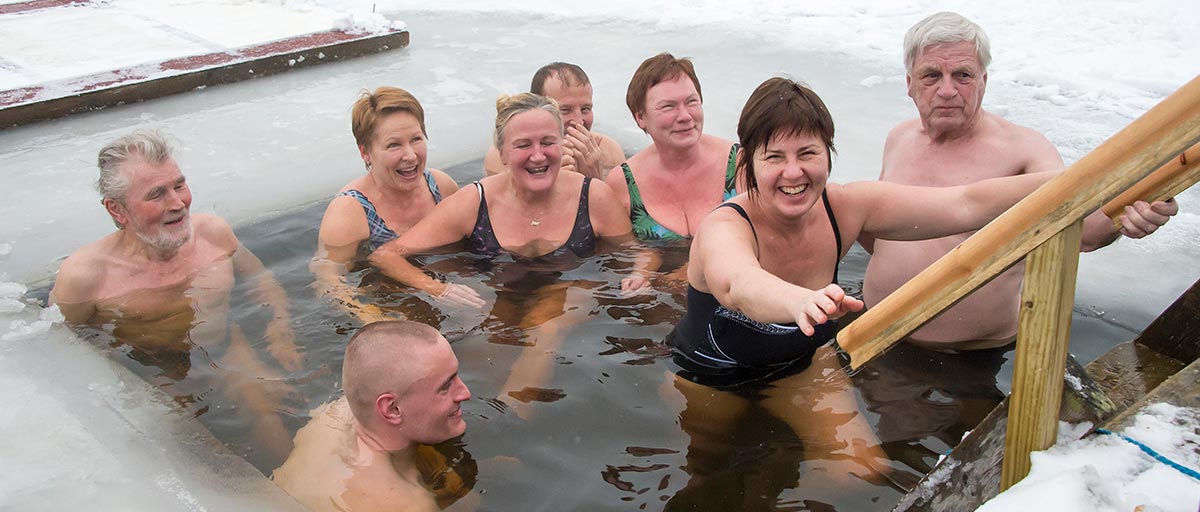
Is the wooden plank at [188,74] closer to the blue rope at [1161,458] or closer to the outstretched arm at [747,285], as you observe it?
the outstretched arm at [747,285]

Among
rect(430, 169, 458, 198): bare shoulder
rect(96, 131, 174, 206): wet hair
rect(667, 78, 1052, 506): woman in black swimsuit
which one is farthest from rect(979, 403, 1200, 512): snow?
rect(430, 169, 458, 198): bare shoulder

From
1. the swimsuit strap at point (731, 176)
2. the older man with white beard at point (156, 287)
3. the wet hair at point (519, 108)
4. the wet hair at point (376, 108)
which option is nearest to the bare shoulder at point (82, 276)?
the older man with white beard at point (156, 287)

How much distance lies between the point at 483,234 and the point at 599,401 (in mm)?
1190

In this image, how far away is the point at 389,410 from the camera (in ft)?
9.07

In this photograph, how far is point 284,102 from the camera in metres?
6.21

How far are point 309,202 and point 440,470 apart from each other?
8.15ft

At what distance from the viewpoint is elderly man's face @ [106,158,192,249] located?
356 centimetres

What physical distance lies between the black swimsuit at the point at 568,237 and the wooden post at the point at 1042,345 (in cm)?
261

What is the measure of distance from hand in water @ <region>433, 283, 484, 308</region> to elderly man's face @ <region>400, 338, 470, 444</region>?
34.5 inches

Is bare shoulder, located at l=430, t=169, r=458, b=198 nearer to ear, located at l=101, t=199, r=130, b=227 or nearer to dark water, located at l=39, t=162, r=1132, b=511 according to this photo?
dark water, located at l=39, t=162, r=1132, b=511

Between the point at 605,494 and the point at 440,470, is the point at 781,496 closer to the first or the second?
the point at 605,494

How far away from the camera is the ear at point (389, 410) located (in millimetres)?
2738

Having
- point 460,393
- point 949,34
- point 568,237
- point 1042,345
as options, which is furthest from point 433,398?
point 949,34

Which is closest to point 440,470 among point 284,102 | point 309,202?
point 309,202
